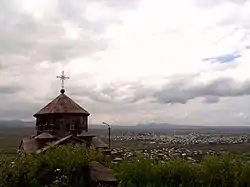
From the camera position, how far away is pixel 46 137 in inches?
1212

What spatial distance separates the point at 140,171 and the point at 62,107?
16549mm

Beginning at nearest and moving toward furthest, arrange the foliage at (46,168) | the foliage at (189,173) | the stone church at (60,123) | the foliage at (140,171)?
the foliage at (46,168) < the foliage at (140,171) < the foliage at (189,173) < the stone church at (60,123)

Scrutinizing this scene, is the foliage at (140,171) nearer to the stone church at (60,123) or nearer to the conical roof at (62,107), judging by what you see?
the stone church at (60,123)

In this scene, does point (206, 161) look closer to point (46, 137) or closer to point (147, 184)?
point (147, 184)

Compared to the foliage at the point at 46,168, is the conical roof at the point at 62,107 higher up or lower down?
higher up

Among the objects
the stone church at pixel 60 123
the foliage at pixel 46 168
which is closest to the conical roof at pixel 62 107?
the stone church at pixel 60 123

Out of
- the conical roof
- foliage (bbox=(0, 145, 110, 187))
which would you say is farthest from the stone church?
foliage (bbox=(0, 145, 110, 187))

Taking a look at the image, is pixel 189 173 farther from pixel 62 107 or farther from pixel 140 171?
pixel 62 107

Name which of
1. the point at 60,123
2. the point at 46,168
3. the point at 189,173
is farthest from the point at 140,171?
the point at 60,123

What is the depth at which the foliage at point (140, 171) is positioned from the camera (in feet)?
51.9

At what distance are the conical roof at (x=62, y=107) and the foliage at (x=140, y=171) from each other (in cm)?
1454

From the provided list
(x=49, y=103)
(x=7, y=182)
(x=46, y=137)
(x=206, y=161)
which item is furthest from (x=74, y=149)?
(x=49, y=103)

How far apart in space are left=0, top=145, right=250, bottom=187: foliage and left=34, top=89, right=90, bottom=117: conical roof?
14541 millimetres

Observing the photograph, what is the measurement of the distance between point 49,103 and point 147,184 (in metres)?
18.4
